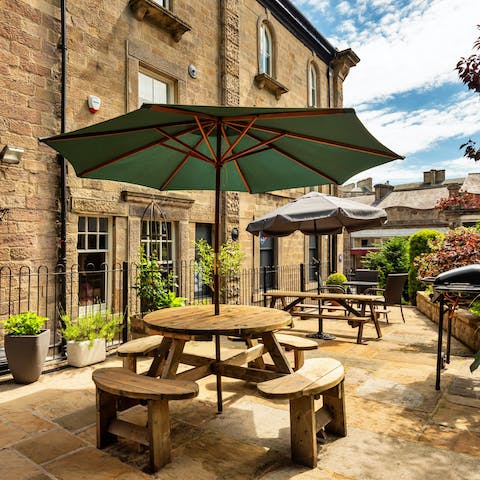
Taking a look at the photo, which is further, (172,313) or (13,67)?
(13,67)

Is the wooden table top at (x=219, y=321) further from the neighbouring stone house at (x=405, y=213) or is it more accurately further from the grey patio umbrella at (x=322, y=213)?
the neighbouring stone house at (x=405, y=213)

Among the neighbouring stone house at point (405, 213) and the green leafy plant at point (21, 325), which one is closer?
the green leafy plant at point (21, 325)

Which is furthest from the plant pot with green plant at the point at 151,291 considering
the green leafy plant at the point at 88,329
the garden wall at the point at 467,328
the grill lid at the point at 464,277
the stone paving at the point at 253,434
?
the garden wall at the point at 467,328

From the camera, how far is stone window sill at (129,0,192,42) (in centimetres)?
685

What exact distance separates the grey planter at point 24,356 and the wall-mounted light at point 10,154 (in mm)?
2353

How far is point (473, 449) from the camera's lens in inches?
105

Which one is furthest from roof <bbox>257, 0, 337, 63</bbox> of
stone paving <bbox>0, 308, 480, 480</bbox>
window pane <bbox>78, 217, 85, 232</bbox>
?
stone paving <bbox>0, 308, 480, 480</bbox>

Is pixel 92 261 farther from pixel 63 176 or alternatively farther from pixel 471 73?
pixel 471 73

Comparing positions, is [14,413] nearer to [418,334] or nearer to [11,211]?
[11,211]

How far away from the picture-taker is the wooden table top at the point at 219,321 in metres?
2.77

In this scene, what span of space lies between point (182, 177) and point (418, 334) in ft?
16.4

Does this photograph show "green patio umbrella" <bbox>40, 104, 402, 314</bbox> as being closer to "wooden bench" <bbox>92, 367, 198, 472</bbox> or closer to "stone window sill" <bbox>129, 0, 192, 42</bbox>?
"wooden bench" <bbox>92, 367, 198, 472</bbox>

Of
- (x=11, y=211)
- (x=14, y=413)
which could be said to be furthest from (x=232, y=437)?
(x=11, y=211)

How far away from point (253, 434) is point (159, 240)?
5060 mm
